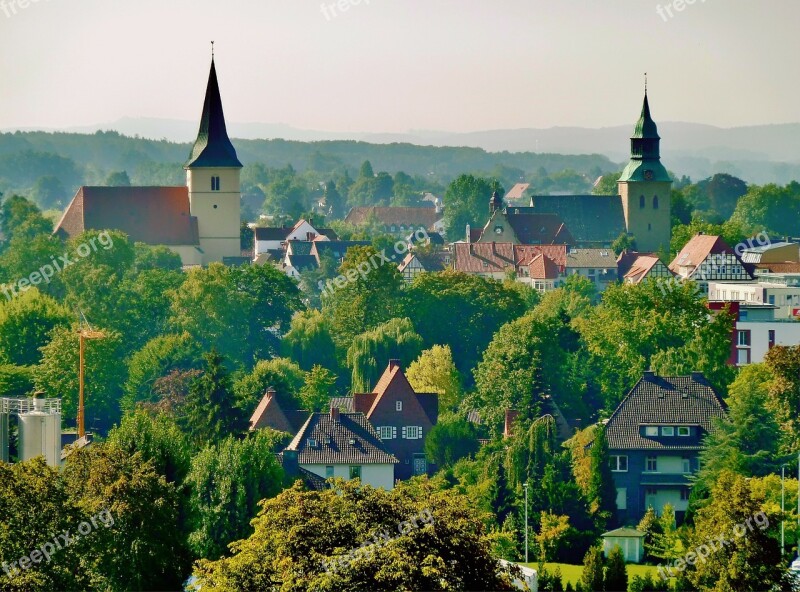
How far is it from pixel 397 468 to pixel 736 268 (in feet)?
137

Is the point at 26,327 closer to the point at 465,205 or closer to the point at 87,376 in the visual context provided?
the point at 87,376

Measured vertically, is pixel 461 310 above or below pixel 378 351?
above

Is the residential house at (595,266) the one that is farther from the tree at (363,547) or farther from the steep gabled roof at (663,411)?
the tree at (363,547)

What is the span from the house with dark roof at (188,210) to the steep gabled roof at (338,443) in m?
48.8

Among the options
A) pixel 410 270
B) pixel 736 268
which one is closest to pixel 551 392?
pixel 736 268

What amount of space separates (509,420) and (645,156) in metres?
72.6

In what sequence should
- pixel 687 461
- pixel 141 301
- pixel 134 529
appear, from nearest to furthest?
pixel 134 529 < pixel 687 461 < pixel 141 301

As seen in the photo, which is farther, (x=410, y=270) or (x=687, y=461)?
(x=410, y=270)

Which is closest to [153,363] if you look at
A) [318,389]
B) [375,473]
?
[318,389]

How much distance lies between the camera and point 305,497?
105 ft

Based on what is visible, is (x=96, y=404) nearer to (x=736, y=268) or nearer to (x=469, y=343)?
(x=469, y=343)

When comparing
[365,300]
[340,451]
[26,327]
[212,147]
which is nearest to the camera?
[340,451]

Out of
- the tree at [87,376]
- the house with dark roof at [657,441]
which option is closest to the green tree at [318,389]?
the tree at [87,376]

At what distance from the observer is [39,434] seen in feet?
130
